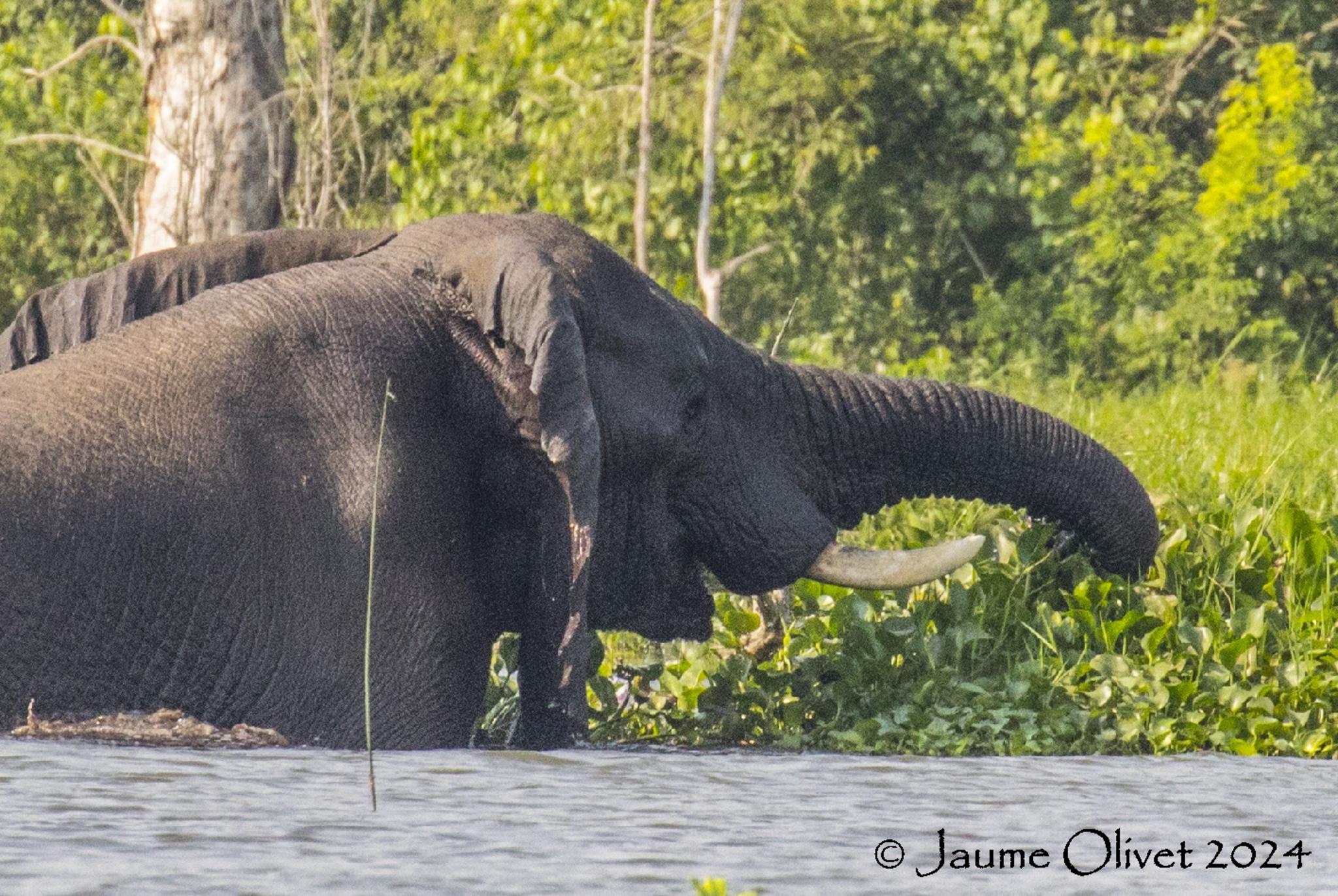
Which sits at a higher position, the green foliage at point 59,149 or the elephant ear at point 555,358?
the elephant ear at point 555,358

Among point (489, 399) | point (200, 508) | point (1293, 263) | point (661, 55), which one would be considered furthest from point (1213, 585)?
point (1293, 263)

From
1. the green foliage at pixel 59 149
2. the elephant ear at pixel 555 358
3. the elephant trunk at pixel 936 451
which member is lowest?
the green foliage at pixel 59 149

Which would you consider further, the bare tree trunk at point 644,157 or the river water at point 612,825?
the bare tree trunk at point 644,157

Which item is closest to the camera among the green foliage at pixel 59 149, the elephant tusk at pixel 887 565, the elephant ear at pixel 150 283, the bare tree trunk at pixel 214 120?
the elephant ear at pixel 150 283

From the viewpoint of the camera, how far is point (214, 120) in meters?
8.19

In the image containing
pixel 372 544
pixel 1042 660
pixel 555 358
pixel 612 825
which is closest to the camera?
pixel 612 825

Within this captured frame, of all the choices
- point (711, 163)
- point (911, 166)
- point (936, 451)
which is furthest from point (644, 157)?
point (911, 166)

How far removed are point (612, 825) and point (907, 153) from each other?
13082mm

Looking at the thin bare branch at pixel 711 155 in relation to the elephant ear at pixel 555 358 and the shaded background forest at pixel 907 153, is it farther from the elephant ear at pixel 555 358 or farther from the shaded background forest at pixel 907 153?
the elephant ear at pixel 555 358

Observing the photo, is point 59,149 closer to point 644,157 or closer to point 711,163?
point 711,163

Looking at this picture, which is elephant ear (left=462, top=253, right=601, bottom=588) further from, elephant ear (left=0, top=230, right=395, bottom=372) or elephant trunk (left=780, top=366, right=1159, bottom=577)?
Answer: elephant trunk (left=780, top=366, right=1159, bottom=577)

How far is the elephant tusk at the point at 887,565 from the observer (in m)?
5.70

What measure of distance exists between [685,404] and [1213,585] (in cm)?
167

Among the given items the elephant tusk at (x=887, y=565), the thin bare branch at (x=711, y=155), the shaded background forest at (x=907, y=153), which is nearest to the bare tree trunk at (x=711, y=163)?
the thin bare branch at (x=711, y=155)
